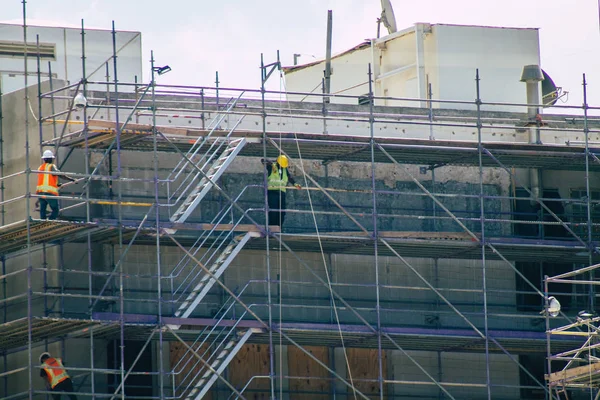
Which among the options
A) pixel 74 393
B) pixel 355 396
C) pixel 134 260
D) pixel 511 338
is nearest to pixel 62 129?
pixel 134 260

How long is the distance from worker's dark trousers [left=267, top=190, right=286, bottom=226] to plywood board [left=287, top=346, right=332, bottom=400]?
2.66m

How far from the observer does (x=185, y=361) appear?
30.2 m

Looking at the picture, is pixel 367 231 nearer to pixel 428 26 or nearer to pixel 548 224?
pixel 548 224

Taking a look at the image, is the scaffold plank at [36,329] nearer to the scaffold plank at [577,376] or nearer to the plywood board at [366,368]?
the plywood board at [366,368]

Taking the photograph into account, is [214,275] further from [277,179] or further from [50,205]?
[50,205]

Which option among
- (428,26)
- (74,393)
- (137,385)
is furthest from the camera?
(428,26)

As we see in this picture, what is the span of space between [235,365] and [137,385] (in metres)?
2.05

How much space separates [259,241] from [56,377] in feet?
16.0

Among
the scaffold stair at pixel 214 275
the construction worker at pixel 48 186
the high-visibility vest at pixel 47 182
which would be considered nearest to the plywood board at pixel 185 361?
the scaffold stair at pixel 214 275

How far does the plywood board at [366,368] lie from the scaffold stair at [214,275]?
3727mm

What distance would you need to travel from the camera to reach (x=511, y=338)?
3091 cm

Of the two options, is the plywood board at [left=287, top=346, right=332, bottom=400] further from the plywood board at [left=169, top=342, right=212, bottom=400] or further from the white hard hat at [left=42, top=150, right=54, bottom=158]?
the white hard hat at [left=42, top=150, right=54, bottom=158]

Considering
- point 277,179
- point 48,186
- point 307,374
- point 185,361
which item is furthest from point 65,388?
point 277,179

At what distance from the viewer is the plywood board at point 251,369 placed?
30625 millimetres
